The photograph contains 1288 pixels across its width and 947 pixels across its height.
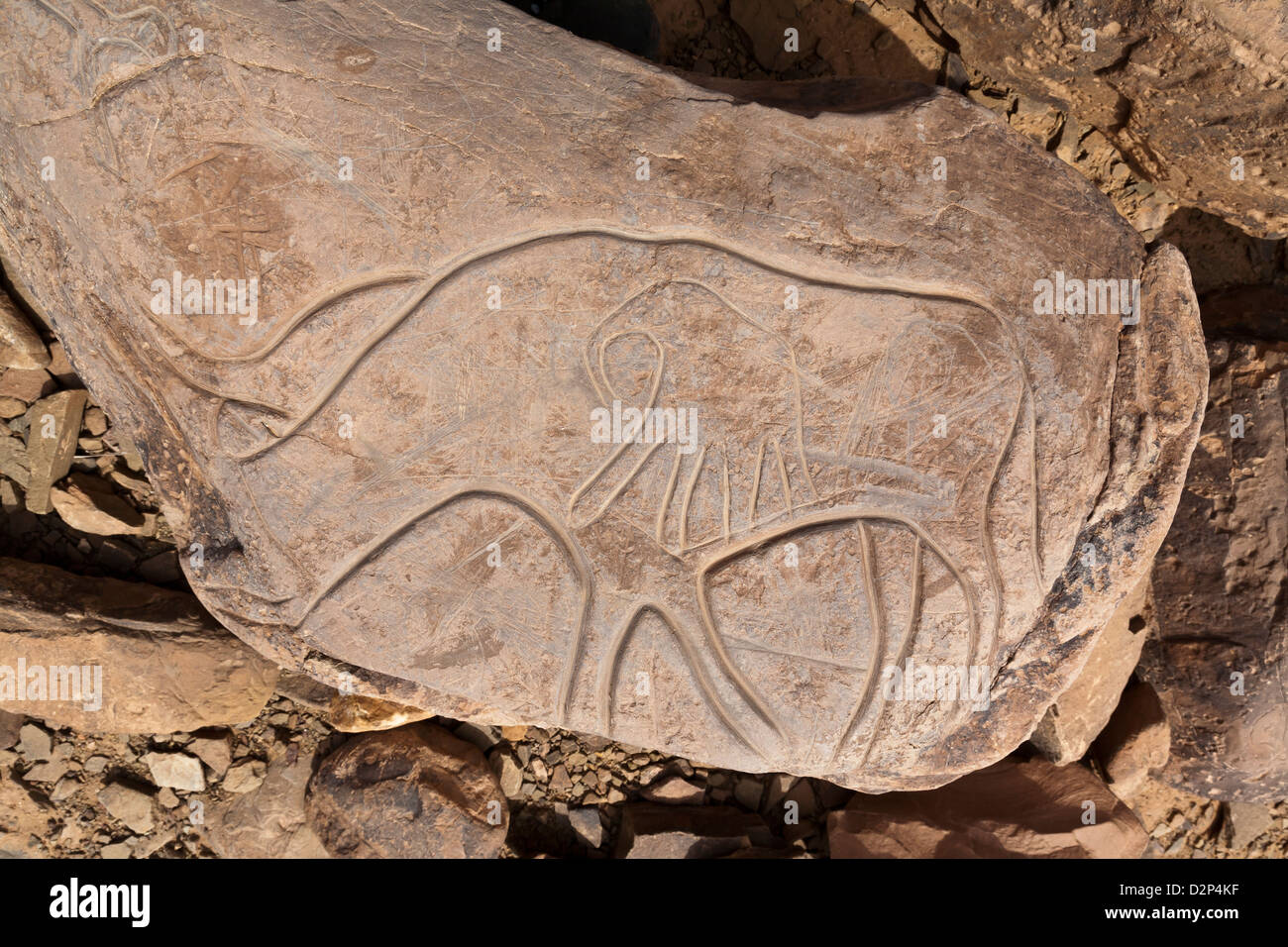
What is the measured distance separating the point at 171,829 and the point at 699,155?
3326mm

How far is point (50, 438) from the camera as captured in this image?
3.31 metres

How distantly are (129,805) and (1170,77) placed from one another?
15.5ft

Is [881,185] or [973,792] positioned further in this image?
[973,792]

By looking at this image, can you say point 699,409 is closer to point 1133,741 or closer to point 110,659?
point 1133,741

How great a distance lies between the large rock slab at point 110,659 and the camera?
3.09m

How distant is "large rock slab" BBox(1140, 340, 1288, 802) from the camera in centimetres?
301

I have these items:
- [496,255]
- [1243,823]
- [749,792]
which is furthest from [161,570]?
[1243,823]

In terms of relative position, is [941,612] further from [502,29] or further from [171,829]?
[171,829]

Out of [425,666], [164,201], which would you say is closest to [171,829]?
[425,666]

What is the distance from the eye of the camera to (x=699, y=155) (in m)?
2.63

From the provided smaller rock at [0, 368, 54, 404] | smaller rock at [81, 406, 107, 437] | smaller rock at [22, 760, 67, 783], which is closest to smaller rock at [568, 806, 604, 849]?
smaller rock at [22, 760, 67, 783]

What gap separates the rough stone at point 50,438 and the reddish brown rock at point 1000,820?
3397mm

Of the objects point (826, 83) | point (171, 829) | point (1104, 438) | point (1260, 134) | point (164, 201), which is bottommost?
point (171, 829)
